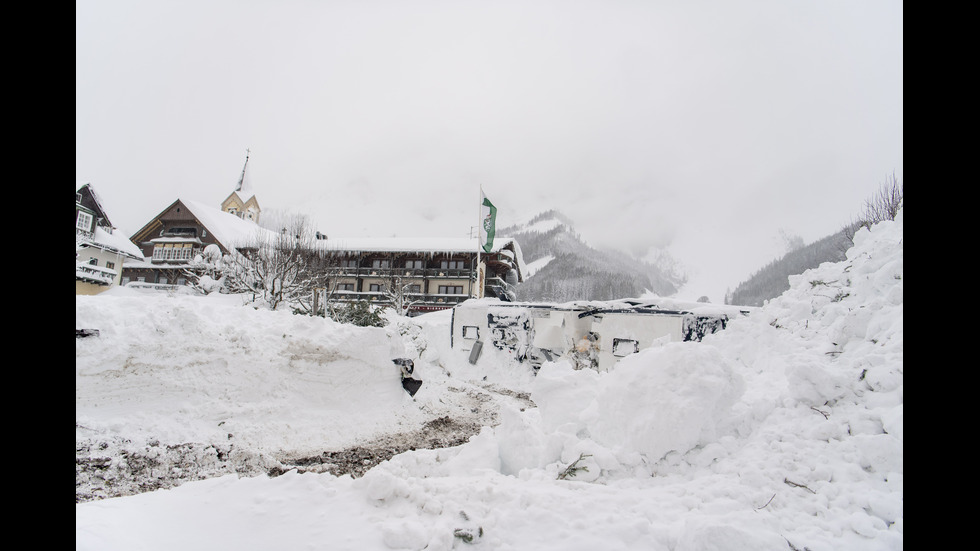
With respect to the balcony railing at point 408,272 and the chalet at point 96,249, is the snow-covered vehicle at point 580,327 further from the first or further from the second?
the chalet at point 96,249

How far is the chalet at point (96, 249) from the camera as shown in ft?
90.3

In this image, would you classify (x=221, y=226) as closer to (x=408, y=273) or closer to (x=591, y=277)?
(x=408, y=273)

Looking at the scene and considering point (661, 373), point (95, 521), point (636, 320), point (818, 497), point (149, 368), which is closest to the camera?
point (95, 521)

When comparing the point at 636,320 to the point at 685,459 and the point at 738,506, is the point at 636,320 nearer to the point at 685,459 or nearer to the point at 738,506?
the point at 685,459

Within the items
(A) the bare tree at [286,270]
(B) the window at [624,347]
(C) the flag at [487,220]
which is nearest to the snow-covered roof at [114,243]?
(A) the bare tree at [286,270]

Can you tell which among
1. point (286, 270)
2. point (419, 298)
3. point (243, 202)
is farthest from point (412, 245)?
point (243, 202)

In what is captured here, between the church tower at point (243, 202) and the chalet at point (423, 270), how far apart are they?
41.1 m

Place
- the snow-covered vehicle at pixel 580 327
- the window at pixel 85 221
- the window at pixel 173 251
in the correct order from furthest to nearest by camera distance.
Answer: the window at pixel 173 251 → the window at pixel 85 221 → the snow-covered vehicle at pixel 580 327

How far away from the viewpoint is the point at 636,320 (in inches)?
460

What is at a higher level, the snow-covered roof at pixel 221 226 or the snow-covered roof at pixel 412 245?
the snow-covered roof at pixel 221 226

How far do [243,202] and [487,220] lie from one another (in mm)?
57473

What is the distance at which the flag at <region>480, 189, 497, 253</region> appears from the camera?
24.0 m
